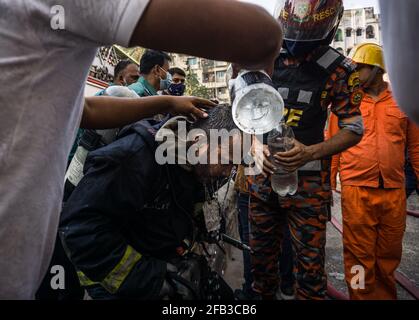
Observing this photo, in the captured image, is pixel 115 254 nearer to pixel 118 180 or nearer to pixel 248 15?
pixel 118 180

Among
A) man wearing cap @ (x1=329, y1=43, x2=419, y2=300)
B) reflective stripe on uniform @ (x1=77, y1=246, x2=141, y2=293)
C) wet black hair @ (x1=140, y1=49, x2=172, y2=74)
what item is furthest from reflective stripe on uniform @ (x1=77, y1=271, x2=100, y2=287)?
wet black hair @ (x1=140, y1=49, x2=172, y2=74)

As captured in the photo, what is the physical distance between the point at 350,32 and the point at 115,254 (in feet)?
144

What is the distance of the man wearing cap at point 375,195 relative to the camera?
9.00 feet

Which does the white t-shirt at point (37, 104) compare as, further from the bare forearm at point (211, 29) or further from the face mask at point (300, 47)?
the face mask at point (300, 47)

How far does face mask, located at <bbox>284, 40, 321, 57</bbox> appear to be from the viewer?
1988mm

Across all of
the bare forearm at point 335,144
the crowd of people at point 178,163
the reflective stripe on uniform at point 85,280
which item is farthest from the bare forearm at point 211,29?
the bare forearm at point 335,144

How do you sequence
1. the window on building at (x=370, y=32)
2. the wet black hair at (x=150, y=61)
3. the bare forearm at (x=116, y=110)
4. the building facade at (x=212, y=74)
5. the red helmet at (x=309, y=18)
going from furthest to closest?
1. the building facade at (x=212, y=74)
2. the window on building at (x=370, y=32)
3. the wet black hair at (x=150, y=61)
4. the red helmet at (x=309, y=18)
5. the bare forearm at (x=116, y=110)

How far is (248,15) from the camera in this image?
0.64 metres

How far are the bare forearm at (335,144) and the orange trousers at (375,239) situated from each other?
3.49ft

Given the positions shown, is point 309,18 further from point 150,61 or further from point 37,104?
point 150,61

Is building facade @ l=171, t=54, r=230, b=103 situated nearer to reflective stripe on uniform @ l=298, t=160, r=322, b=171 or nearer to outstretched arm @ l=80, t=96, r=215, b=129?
reflective stripe on uniform @ l=298, t=160, r=322, b=171

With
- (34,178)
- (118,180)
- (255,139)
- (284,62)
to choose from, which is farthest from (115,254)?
(284,62)

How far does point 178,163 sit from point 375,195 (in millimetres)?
2163

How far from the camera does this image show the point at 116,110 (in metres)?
1.32
